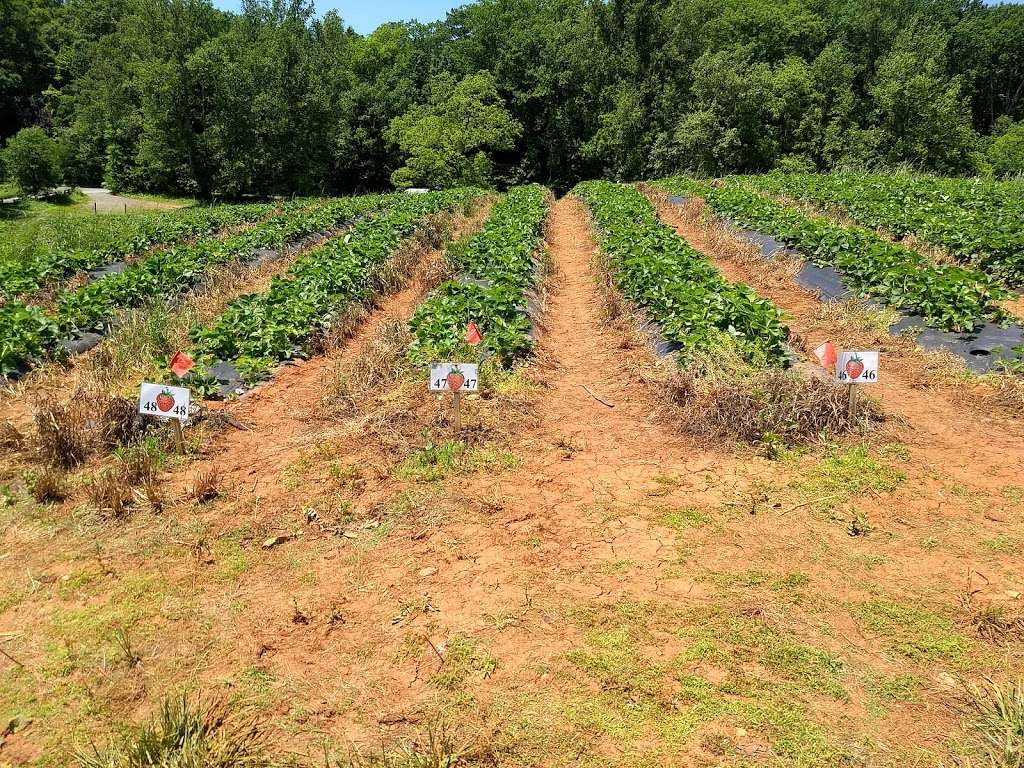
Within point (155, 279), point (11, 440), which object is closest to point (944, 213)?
point (155, 279)

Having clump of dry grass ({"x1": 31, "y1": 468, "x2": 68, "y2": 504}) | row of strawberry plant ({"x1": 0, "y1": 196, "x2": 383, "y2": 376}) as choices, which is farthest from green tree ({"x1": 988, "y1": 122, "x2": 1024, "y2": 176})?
Result: clump of dry grass ({"x1": 31, "y1": 468, "x2": 68, "y2": 504})

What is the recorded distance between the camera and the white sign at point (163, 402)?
570 cm

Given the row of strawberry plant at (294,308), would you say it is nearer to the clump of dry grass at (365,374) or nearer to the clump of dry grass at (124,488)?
the clump of dry grass at (365,374)

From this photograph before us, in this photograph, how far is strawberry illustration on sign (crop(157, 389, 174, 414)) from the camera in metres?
5.70

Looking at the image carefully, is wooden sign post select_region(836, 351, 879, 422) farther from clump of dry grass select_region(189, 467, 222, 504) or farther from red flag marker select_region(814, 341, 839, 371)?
clump of dry grass select_region(189, 467, 222, 504)

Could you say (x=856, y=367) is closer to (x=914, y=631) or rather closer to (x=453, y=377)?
(x=914, y=631)

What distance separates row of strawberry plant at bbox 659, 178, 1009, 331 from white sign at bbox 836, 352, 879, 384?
3359mm

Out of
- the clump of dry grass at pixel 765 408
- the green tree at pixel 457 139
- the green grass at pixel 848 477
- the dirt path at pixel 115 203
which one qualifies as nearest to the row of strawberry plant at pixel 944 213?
the clump of dry grass at pixel 765 408

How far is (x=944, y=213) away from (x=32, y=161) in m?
42.0

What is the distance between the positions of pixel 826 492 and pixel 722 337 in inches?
103

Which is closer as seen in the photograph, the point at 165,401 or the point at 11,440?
the point at 165,401

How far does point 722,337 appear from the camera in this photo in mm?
7359

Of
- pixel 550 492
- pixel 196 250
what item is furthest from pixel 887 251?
pixel 196 250

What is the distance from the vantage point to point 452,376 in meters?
5.89
